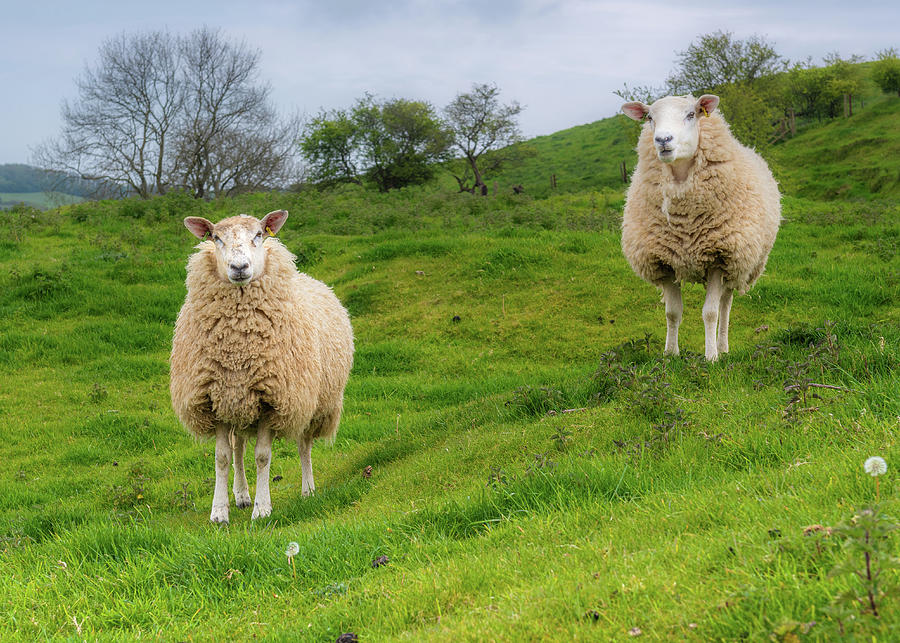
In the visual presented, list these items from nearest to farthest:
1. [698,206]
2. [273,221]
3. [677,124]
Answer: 1. [273,221]
2. [677,124]
3. [698,206]

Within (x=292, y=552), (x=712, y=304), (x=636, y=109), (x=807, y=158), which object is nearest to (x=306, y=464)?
(x=292, y=552)

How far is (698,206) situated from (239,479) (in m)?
5.43

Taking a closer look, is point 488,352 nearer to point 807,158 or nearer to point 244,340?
point 244,340

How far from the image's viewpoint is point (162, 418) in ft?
32.2

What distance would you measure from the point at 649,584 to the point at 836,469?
1.17 metres

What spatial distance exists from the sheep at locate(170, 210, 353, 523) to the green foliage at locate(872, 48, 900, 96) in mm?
52455

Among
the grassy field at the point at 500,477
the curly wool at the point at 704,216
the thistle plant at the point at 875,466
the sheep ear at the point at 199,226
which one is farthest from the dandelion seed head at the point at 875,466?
the sheep ear at the point at 199,226

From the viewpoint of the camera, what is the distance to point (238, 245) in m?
6.11

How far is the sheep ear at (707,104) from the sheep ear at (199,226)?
5127 millimetres

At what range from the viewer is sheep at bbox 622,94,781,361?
23.5 ft

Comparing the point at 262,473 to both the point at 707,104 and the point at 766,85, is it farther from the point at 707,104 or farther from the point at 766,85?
the point at 766,85

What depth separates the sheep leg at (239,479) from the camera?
689 cm

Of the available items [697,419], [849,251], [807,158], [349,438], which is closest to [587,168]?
[807,158]

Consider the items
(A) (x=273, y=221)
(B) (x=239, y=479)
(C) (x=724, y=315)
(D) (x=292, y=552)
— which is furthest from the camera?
(C) (x=724, y=315)
